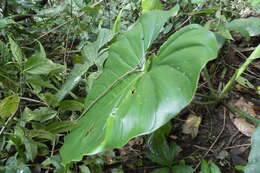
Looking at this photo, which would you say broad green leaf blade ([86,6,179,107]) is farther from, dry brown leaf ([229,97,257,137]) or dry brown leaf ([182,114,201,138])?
dry brown leaf ([229,97,257,137])

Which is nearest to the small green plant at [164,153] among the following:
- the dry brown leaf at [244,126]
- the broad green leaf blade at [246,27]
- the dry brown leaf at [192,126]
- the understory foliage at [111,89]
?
the understory foliage at [111,89]

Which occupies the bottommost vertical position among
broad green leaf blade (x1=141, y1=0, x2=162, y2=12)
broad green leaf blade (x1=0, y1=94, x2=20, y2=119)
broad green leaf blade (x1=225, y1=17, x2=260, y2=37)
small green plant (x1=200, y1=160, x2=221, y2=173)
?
small green plant (x1=200, y1=160, x2=221, y2=173)

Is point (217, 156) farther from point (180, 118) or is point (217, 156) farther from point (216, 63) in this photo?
point (216, 63)

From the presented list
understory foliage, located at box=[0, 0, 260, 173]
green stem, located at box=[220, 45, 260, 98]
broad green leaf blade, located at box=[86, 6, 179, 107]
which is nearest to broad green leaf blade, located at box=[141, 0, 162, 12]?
understory foliage, located at box=[0, 0, 260, 173]

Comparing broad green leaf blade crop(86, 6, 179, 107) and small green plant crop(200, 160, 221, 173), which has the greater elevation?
broad green leaf blade crop(86, 6, 179, 107)

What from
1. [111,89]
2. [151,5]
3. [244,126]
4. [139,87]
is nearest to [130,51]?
[111,89]

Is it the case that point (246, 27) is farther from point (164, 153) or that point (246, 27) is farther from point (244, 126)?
point (164, 153)

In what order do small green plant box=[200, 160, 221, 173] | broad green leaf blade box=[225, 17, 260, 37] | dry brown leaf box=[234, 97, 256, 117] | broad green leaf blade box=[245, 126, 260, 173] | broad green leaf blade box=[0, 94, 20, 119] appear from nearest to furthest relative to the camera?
broad green leaf blade box=[245, 126, 260, 173] → broad green leaf blade box=[0, 94, 20, 119] → small green plant box=[200, 160, 221, 173] → broad green leaf blade box=[225, 17, 260, 37] → dry brown leaf box=[234, 97, 256, 117]
